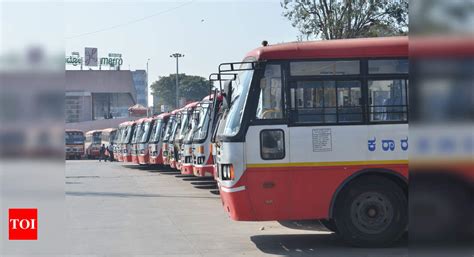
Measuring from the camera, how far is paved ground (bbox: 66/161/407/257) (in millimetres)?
9070

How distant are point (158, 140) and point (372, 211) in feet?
68.8

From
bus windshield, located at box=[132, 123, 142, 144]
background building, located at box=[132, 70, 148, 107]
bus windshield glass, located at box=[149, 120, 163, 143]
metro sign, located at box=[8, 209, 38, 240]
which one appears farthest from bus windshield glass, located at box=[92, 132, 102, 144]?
background building, located at box=[132, 70, 148, 107]

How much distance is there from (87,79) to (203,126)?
7664 centimetres

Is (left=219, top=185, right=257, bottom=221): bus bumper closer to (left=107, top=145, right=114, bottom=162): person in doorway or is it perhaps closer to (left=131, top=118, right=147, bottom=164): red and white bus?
(left=131, top=118, right=147, bottom=164): red and white bus

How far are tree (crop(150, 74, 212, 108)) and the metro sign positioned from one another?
9262 cm

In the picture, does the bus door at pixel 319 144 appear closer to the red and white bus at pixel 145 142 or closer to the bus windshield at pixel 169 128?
the bus windshield at pixel 169 128

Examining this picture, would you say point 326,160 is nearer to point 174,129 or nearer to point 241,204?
point 241,204

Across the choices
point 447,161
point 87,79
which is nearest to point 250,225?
point 447,161

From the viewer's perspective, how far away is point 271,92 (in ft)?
29.2

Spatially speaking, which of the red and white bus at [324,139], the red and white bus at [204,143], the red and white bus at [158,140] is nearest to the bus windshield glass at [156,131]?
the red and white bus at [158,140]

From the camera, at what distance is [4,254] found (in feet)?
27.1

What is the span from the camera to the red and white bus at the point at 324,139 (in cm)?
871

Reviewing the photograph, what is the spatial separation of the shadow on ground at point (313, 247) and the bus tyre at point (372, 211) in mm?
191

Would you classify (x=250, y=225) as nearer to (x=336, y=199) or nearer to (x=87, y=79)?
(x=336, y=199)
